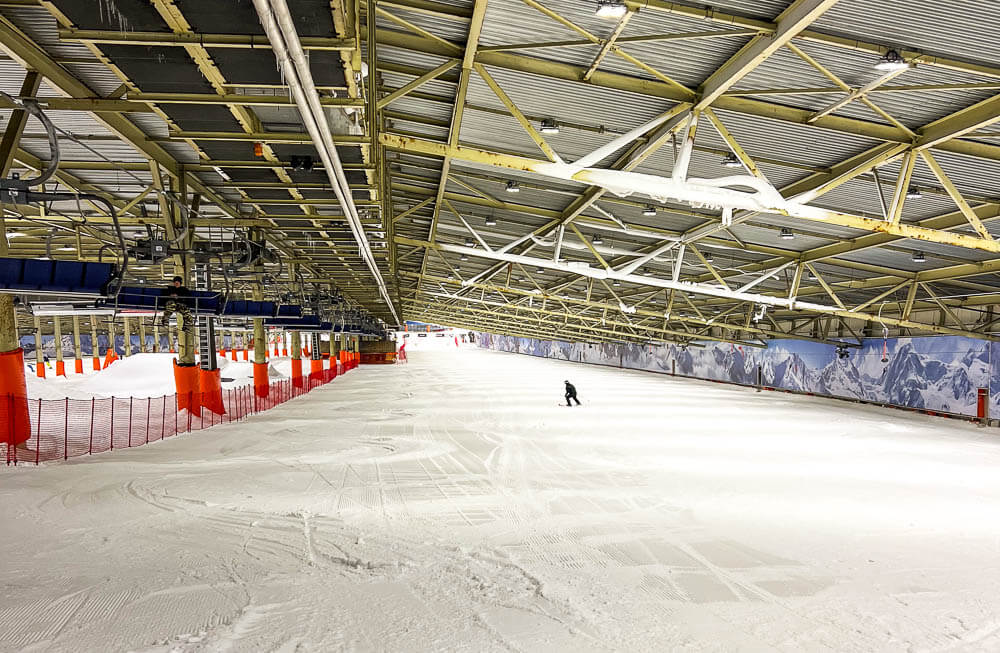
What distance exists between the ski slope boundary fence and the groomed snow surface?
111cm

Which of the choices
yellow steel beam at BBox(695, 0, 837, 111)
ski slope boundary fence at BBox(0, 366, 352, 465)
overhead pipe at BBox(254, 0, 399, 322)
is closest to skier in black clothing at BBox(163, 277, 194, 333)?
ski slope boundary fence at BBox(0, 366, 352, 465)

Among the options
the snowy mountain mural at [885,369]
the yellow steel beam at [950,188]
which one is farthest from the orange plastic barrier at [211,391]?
the snowy mountain mural at [885,369]

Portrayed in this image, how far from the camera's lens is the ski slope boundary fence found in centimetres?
1266

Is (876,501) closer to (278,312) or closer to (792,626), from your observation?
(792,626)

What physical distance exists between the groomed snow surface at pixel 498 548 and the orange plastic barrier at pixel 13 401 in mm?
1411

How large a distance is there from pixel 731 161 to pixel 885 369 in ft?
74.4

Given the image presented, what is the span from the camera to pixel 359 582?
246 inches

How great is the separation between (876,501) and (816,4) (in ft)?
26.9

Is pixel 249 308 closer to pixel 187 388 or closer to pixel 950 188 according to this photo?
pixel 187 388

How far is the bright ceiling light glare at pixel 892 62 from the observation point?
7.41 metres

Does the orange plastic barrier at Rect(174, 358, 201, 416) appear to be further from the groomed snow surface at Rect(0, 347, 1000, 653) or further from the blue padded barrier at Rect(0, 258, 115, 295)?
the blue padded barrier at Rect(0, 258, 115, 295)

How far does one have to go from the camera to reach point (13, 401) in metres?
11.9

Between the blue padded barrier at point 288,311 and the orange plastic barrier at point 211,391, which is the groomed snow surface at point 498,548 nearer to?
the orange plastic barrier at point 211,391

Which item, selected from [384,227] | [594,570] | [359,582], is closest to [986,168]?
[594,570]
